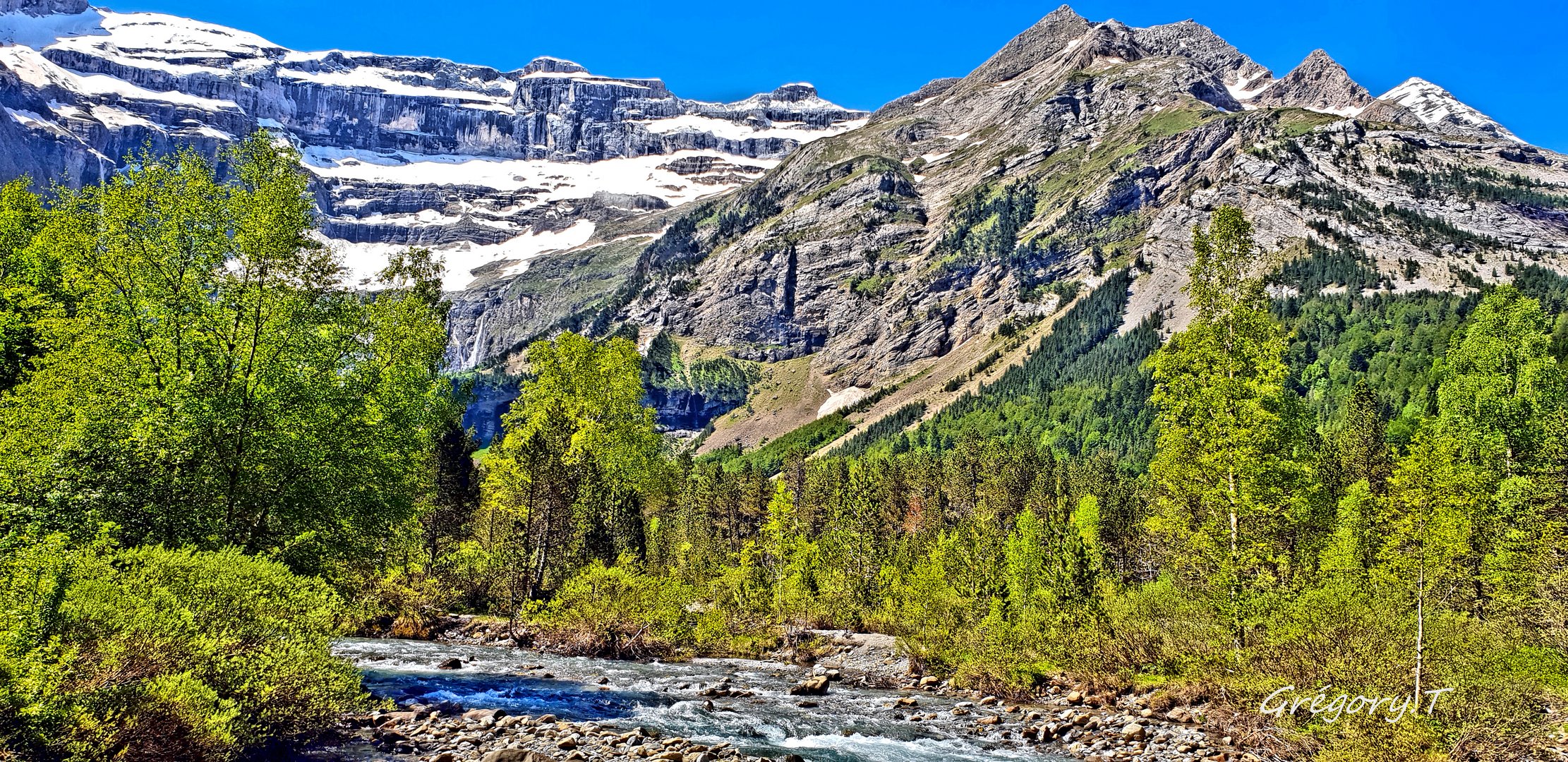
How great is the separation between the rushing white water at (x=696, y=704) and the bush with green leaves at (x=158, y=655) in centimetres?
244

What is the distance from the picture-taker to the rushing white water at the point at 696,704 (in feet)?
A: 70.8

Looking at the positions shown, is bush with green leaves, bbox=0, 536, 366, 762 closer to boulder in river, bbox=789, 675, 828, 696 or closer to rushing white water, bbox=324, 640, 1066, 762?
rushing white water, bbox=324, 640, 1066, 762

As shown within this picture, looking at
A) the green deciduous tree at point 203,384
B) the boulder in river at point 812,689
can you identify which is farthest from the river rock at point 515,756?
the boulder in river at point 812,689

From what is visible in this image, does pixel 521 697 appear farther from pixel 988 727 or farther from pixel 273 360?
pixel 988 727

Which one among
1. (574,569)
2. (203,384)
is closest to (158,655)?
(203,384)

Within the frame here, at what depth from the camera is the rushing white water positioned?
21.6m

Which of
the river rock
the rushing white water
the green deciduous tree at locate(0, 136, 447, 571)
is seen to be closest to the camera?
the river rock

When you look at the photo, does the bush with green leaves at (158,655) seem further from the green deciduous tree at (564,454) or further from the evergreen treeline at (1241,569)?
the green deciduous tree at (564,454)

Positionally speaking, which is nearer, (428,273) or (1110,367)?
(428,273)


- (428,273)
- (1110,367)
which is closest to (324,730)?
(428,273)

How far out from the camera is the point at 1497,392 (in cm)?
3972

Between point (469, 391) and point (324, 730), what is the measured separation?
2620 centimetres

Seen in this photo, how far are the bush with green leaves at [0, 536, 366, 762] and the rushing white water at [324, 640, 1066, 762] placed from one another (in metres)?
2.44

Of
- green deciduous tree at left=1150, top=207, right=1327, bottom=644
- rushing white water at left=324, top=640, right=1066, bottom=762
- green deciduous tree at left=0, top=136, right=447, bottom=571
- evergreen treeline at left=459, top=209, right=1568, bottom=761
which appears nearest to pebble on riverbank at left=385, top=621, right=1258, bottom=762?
rushing white water at left=324, top=640, right=1066, bottom=762
